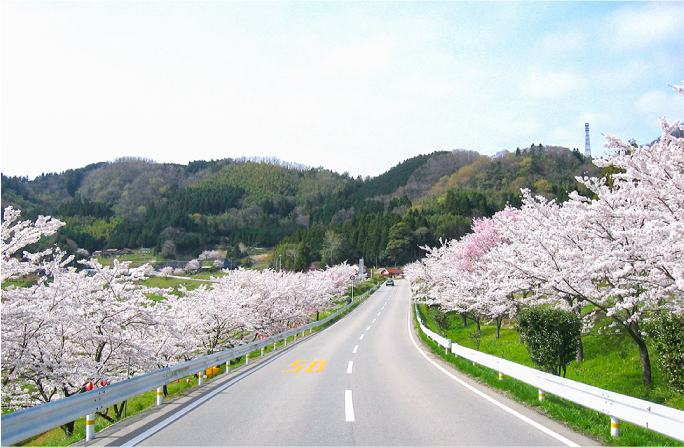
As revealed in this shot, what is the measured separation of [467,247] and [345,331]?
959 centimetres

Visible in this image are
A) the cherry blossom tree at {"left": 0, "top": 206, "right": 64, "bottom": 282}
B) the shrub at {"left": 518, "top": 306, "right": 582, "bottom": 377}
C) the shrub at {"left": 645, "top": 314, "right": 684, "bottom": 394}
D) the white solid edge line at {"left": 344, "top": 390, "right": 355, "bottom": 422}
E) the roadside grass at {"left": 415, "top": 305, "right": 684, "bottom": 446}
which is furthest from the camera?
the shrub at {"left": 518, "top": 306, "right": 582, "bottom": 377}

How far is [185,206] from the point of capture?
6432 inches

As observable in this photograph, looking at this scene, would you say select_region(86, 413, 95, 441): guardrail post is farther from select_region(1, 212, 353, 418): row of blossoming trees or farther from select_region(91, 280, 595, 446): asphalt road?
select_region(1, 212, 353, 418): row of blossoming trees

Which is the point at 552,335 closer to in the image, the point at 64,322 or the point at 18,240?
the point at 64,322

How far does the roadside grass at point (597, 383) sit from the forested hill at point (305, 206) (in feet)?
232

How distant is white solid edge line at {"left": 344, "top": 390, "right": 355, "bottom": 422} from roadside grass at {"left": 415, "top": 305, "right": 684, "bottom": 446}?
3255 millimetres

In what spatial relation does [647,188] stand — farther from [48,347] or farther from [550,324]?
[48,347]

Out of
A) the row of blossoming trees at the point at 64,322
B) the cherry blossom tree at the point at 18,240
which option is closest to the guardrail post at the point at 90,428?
the row of blossoming trees at the point at 64,322

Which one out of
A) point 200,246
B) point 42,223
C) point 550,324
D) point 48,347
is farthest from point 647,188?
point 200,246

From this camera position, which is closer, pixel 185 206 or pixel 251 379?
pixel 251 379

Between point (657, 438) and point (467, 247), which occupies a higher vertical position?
point (467, 247)

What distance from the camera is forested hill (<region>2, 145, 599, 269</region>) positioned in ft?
334

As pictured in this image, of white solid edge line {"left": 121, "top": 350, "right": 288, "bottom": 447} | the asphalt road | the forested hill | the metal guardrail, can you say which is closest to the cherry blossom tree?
the metal guardrail

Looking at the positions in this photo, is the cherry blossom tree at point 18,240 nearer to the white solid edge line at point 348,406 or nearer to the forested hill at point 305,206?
the white solid edge line at point 348,406
